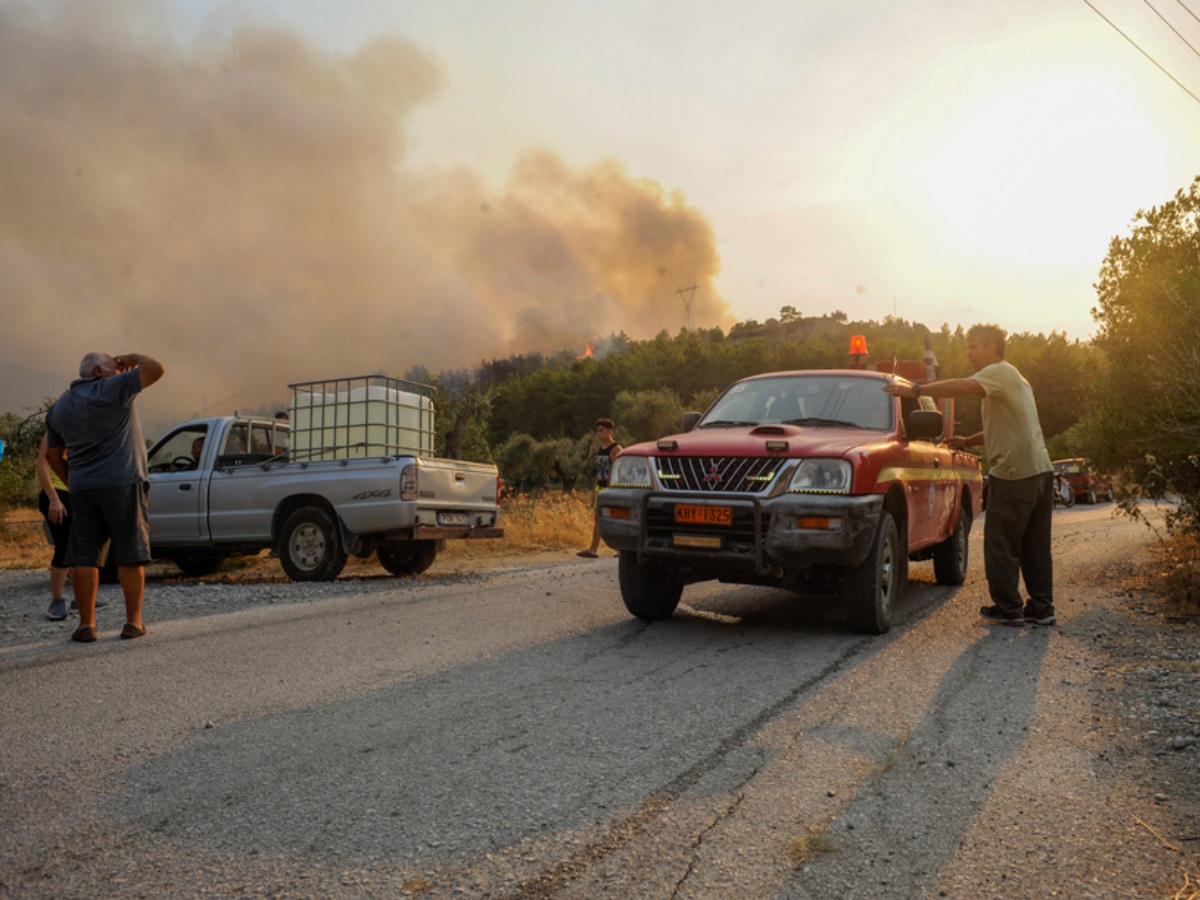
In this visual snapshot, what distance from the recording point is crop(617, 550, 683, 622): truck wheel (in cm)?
717

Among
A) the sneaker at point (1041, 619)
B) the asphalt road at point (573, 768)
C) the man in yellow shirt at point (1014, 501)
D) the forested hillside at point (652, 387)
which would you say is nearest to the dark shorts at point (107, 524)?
the asphalt road at point (573, 768)

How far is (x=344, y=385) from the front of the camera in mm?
11852

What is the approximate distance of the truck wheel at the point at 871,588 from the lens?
647 centimetres

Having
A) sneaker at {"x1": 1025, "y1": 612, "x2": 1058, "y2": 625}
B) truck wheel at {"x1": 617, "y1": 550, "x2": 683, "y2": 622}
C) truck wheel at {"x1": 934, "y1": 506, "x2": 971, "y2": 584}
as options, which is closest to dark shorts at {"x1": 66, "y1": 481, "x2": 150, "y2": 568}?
truck wheel at {"x1": 617, "y1": 550, "x2": 683, "y2": 622}

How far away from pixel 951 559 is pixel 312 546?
697cm

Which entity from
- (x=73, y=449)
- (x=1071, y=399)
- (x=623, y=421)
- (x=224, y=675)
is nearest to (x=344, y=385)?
(x=73, y=449)

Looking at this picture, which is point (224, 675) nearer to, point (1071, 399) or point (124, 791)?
point (124, 791)

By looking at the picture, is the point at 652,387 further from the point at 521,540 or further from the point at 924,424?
the point at 924,424

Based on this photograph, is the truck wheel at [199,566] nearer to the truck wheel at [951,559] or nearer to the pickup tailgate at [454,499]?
the pickup tailgate at [454,499]

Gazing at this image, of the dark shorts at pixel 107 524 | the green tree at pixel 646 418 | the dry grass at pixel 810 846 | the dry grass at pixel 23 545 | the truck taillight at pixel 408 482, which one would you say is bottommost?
the dry grass at pixel 23 545

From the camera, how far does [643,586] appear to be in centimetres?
718

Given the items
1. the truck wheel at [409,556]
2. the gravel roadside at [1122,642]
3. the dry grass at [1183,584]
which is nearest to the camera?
the gravel roadside at [1122,642]

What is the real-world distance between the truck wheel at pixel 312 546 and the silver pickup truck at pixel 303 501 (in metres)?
0.01

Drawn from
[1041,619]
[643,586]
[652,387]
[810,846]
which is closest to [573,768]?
[810,846]
